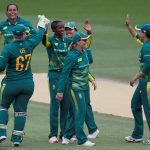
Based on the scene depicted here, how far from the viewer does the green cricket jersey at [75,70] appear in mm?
11578

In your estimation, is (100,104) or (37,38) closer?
(37,38)

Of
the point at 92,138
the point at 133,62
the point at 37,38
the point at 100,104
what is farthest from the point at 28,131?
the point at 133,62

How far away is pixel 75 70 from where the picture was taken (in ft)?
38.3

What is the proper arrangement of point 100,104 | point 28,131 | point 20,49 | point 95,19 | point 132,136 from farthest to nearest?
point 95,19 < point 100,104 < point 28,131 < point 132,136 < point 20,49

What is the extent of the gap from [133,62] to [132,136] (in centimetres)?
1175

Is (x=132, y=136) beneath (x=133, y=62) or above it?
above

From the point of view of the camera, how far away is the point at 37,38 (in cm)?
1180

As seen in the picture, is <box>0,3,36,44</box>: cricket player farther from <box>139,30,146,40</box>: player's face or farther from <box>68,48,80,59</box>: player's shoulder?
<box>139,30,146,40</box>: player's face

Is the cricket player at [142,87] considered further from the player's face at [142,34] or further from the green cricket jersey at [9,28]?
the green cricket jersey at [9,28]

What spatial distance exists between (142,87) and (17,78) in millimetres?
2181

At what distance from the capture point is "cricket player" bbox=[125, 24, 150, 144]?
1168 centimetres

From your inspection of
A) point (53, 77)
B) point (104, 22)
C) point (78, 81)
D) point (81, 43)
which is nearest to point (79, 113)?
point (78, 81)

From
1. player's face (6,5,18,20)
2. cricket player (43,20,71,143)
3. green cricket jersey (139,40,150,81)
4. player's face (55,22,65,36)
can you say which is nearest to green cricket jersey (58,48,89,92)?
cricket player (43,20,71,143)

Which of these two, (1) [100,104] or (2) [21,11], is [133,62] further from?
(2) [21,11]
